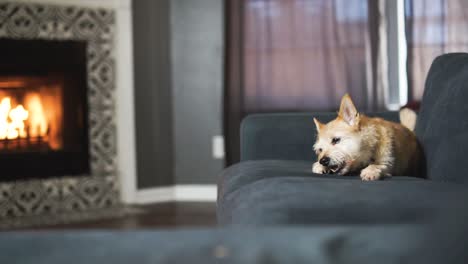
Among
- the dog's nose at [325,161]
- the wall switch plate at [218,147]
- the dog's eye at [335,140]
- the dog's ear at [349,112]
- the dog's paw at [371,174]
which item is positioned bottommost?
the wall switch plate at [218,147]

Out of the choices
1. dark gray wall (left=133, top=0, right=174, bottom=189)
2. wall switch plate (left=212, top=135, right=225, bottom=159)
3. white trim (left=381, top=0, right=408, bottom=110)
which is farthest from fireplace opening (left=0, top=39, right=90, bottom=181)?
white trim (left=381, top=0, right=408, bottom=110)

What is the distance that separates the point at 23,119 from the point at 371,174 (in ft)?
9.51

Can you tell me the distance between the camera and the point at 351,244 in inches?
15.3

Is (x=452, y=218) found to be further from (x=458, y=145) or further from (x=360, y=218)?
(x=458, y=145)

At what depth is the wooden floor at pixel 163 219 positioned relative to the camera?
11.4 ft

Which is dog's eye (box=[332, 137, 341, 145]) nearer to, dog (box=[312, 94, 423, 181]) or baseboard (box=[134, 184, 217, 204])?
dog (box=[312, 94, 423, 181])

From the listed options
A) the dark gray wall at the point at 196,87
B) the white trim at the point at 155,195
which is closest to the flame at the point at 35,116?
the white trim at the point at 155,195

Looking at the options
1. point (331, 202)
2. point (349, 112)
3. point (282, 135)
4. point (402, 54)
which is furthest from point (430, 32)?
point (331, 202)

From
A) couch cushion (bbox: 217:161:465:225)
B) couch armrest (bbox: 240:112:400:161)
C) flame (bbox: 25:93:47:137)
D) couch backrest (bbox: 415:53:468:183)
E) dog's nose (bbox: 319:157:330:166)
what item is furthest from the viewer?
flame (bbox: 25:93:47:137)

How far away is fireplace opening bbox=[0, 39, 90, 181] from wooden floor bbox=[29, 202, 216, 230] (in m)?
0.58

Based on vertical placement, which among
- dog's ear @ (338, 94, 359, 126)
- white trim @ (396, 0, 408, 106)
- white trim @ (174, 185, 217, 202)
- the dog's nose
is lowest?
white trim @ (174, 185, 217, 202)

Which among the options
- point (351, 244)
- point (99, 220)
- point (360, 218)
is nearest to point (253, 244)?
point (351, 244)

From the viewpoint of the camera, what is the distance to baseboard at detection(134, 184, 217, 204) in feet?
14.5

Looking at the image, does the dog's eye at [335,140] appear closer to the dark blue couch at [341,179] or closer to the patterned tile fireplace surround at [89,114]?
the dark blue couch at [341,179]
